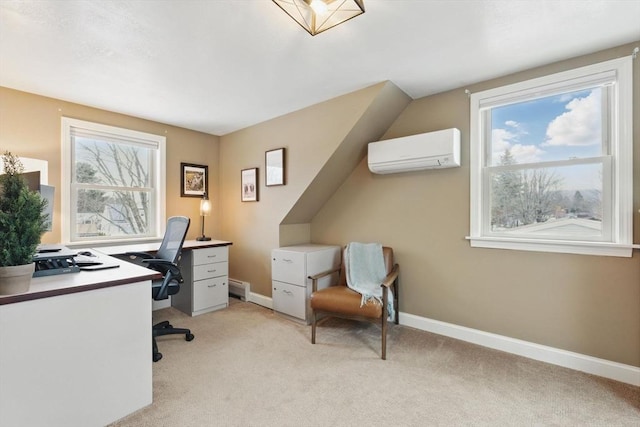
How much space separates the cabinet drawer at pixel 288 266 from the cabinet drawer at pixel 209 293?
0.68m

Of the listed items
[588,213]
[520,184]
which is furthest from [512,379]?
[520,184]

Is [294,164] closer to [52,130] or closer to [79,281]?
[79,281]

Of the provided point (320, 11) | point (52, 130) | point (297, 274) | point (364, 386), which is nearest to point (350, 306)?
point (364, 386)

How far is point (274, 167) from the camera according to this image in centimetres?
347

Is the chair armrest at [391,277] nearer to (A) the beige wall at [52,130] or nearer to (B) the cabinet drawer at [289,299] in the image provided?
(B) the cabinet drawer at [289,299]

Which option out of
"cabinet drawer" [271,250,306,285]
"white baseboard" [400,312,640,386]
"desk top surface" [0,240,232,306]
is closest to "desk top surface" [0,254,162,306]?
"desk top surface" [0,240,232,306]

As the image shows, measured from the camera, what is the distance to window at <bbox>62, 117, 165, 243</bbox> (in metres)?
3.01

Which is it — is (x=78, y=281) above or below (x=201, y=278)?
above

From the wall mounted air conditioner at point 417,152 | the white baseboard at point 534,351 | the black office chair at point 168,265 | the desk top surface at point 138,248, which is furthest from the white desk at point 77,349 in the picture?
the white baseboard at point 534,351

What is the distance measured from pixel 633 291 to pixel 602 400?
75 centimetres

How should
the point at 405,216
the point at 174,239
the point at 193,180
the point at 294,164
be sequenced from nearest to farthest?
the point at 174,239 < the point at 405,216 < the point at 294,164 < the point at 193,180

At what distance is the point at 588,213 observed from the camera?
2150mm

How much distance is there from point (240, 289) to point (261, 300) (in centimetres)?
43

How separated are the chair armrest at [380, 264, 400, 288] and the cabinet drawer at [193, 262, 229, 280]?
196 cm
